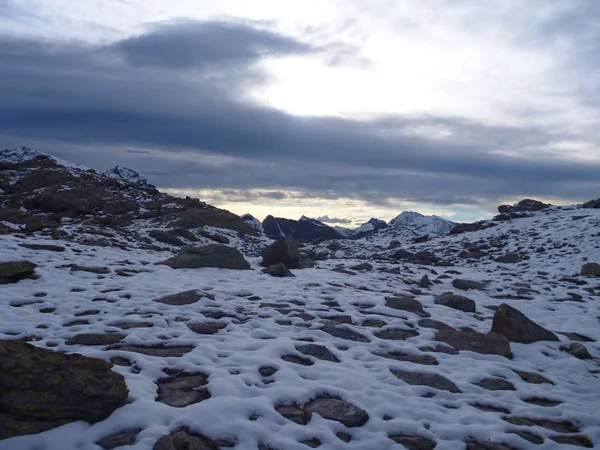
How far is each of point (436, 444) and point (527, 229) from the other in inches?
1371

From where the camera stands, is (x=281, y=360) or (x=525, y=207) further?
(x=525, y=207)

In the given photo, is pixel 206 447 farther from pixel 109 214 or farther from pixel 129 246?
pixel 109 214

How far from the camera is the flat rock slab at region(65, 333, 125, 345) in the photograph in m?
8.61

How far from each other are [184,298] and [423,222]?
12886cm

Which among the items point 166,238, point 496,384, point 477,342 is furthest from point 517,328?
point 166,238

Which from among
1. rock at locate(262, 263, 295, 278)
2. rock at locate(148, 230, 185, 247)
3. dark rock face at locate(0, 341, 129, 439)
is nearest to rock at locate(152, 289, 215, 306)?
rock at locate(262, 263, 295, 278)

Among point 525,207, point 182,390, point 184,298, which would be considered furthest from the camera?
point 525,207

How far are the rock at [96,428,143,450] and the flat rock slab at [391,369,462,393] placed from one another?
→ 475 centimetres

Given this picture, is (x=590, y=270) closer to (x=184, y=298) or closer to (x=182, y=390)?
(x=184, y=298)

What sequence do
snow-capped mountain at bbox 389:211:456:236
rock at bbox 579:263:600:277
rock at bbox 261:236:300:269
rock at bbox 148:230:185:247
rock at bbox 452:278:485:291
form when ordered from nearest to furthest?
rock at bbox 452:278:485:291 → rock at bbox 579:263:600:277 → rock at bbox 261:236:300:269 → rock at bbox 148:230:185:247 → snow-capped mountain at bbox 389:211:456:236

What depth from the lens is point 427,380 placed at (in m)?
8.09

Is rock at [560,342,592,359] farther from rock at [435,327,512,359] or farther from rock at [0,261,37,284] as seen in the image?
rock at [0,261,37,284]

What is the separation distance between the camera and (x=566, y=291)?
1766cm

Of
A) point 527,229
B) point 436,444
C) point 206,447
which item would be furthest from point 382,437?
point 527,229
